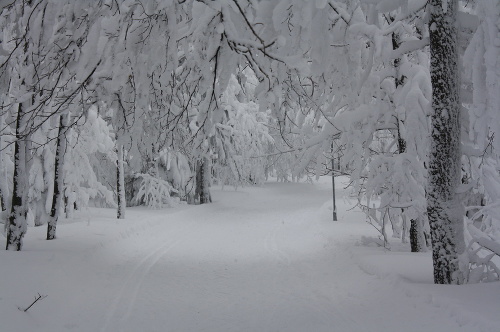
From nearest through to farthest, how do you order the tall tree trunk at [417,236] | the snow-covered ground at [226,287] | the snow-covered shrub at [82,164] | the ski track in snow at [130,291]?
the snow-covered ground at [226,287] < the ski track in snow at [130,291] < the tall tree trunk at [417,236] < the snow-covered shrub at [82,164]

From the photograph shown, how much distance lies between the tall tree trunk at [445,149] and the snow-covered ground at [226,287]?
48 cm

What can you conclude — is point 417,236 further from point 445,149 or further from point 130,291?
point 130,291

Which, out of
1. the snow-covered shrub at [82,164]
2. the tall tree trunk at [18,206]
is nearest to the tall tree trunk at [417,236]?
the tall tree trunk at [18,206]

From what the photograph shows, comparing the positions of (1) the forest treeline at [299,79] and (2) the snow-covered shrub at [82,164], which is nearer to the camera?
(1) the forest treeline at [299,79]

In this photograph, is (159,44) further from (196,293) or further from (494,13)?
(196,293)

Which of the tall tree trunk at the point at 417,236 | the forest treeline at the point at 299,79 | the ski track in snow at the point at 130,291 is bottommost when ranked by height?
the ski track in snow at the point at 130,291

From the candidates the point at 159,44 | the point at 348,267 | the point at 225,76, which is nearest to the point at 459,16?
the point at 225,76

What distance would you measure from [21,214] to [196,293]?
4260mm

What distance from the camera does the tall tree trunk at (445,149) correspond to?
5562 mm

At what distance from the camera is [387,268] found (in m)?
7.39

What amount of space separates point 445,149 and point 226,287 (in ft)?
15.6

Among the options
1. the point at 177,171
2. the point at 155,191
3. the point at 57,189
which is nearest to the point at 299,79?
the point at 57,189

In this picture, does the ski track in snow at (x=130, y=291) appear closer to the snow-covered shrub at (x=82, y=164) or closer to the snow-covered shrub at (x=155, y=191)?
the snow-covered shrub at (x=82, y=164)

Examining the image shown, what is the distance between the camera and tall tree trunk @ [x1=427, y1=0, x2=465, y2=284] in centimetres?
556
